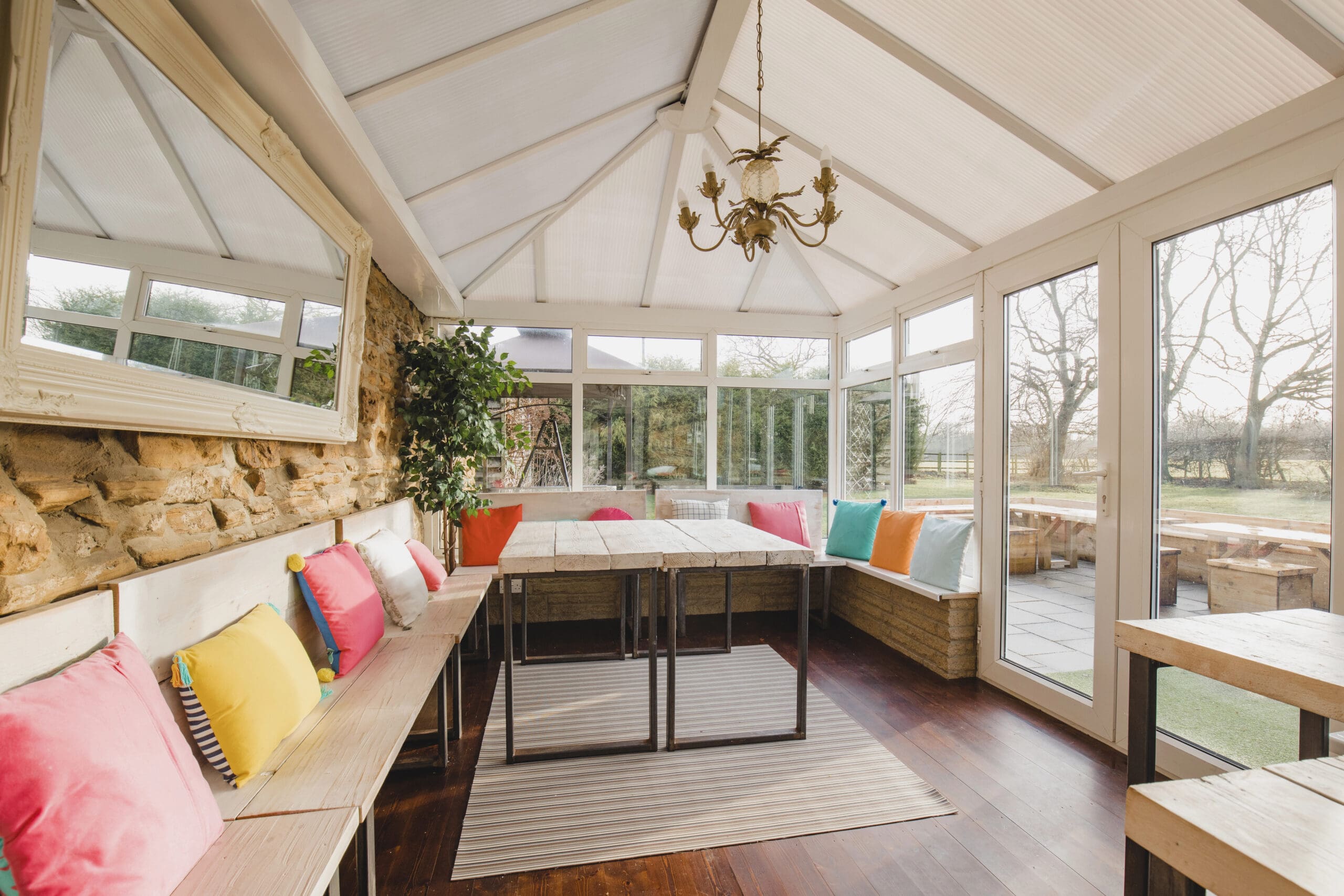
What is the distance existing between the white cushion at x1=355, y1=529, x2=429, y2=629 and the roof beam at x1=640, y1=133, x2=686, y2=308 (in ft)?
8.94

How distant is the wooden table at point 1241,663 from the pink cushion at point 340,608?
2205mm

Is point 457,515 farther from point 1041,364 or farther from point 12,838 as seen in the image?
point 1041,364

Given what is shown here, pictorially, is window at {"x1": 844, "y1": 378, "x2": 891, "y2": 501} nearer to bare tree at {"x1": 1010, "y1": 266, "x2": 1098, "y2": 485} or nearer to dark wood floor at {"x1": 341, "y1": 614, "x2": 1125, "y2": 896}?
bare tree at {"x1": 1010, "y1": 266, "x2": 1098, "y2": 485}

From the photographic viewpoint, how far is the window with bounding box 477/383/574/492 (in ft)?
15.1

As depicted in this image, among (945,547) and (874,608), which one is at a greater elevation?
(945,547)

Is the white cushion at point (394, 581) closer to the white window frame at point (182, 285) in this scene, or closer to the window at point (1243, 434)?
the white window frame at point (182, 285)

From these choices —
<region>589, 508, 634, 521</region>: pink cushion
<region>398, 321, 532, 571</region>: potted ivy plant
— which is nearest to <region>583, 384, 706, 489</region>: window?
<region>589, 508, 634, 521</region>: pink cushion

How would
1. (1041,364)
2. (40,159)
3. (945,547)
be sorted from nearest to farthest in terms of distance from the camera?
(40,159) → (1041,364) → (945,547)

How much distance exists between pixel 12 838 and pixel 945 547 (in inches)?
141

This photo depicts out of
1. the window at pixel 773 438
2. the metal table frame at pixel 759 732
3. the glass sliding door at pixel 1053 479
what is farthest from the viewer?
the window at pixel 773 438

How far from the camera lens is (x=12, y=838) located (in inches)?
32.6

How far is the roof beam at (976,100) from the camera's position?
2.49 meters

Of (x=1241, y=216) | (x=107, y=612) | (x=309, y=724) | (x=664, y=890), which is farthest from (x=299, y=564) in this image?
(x=1241, y=216)

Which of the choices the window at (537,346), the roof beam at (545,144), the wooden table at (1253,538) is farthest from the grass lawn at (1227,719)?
the window at (537,346)
